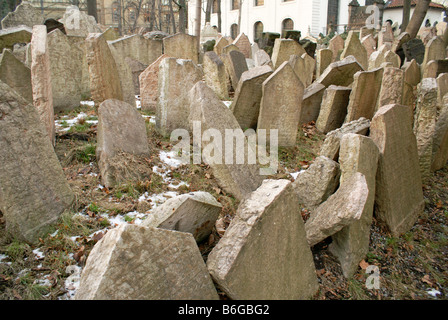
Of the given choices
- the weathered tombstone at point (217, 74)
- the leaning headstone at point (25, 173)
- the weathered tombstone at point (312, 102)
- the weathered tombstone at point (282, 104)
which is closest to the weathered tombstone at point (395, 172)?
the weathered tombstone at point (282, 104)

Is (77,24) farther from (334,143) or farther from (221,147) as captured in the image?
(334,143)


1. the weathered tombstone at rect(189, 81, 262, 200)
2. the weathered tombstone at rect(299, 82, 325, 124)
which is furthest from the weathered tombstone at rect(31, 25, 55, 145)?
the weathered tombstone at rect(299, 82, 325, 124)

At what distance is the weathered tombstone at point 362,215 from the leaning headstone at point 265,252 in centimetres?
53

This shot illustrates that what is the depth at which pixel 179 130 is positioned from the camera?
199 inches

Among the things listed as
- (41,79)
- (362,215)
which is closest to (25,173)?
(41,79)

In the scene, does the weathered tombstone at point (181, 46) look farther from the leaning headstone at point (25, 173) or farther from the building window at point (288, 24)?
the building window at point (288, 24)

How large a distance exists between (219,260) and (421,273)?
7.06 ft

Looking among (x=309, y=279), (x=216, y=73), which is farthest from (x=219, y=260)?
(x=216, y=73)

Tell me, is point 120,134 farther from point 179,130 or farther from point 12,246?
point 12,246

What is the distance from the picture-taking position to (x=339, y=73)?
6484 mm

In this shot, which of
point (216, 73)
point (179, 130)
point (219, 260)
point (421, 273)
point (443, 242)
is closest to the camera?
point (219, 260)

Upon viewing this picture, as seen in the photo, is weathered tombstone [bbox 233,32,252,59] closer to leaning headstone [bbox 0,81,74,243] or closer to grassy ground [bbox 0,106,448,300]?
grassy ground [bbox 0,106,448,300]

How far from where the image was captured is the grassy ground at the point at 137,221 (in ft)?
8.19

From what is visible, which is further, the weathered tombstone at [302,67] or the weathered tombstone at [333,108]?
the weathered tombstone at [302,67]
